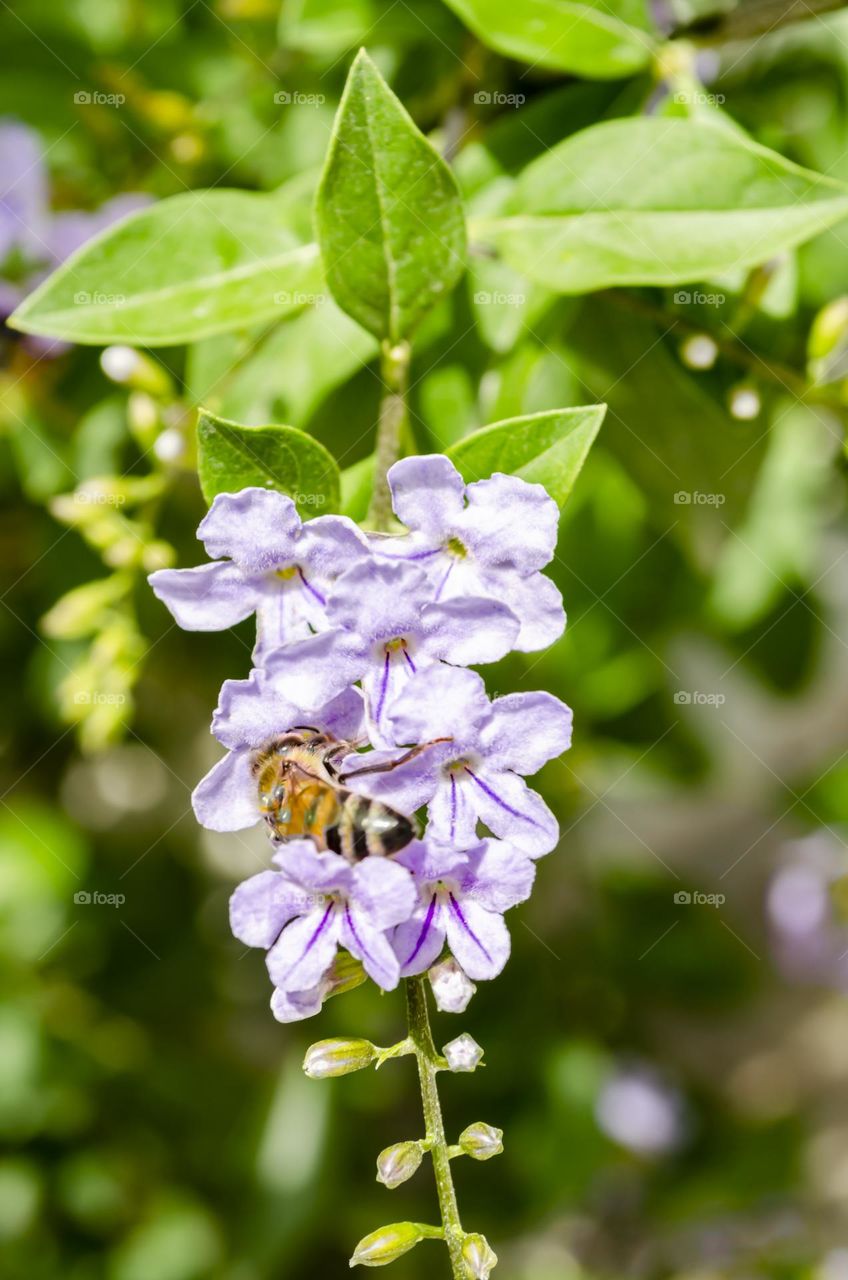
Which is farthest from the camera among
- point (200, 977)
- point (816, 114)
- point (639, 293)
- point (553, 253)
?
point (200, 977)

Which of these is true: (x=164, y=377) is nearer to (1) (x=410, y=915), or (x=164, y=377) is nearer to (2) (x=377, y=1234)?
(1) (x=410, y=915)

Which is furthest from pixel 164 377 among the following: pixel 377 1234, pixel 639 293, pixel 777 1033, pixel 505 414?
pixel 777 1033

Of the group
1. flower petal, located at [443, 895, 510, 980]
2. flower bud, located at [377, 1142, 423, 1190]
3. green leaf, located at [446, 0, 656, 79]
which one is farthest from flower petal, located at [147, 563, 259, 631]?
green leaf, located at [446, 0, 656, 79]

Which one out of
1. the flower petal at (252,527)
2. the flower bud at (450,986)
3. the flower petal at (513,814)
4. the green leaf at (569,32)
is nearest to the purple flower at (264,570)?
the flower petal at (252,527)

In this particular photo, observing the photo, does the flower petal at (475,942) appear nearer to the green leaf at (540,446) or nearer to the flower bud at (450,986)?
the flower bud at (450,986)

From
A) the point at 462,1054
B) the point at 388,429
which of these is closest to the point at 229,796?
the point at 462,1054
